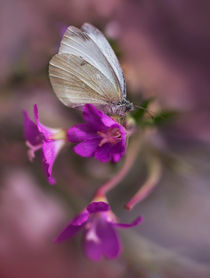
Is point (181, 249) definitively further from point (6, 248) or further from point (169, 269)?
point (6, 248)

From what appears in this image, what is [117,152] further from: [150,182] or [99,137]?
[150,182]

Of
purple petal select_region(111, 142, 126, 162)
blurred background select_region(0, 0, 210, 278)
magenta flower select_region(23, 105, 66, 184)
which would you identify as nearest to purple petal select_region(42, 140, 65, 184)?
magenta flower select_region(23, 105, 66, 184)

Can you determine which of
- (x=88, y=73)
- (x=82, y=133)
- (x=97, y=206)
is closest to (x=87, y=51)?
(x=88, y=73)

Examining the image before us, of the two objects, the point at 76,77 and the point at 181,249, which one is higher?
the point at 76,77

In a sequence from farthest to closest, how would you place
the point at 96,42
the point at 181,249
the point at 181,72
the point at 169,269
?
the point at 181,72 < the point at 181,249 < the point at 169,269 < the point at 96,42

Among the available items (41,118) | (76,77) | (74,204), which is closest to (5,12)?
(41,118)

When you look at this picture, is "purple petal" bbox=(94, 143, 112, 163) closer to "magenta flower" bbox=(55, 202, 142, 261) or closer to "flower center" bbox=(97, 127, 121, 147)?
"flower center" bbox=(97, 127, 121, 147)

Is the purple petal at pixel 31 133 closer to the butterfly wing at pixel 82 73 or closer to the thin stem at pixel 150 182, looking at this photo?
the butterfly wing at pixel 82 73
